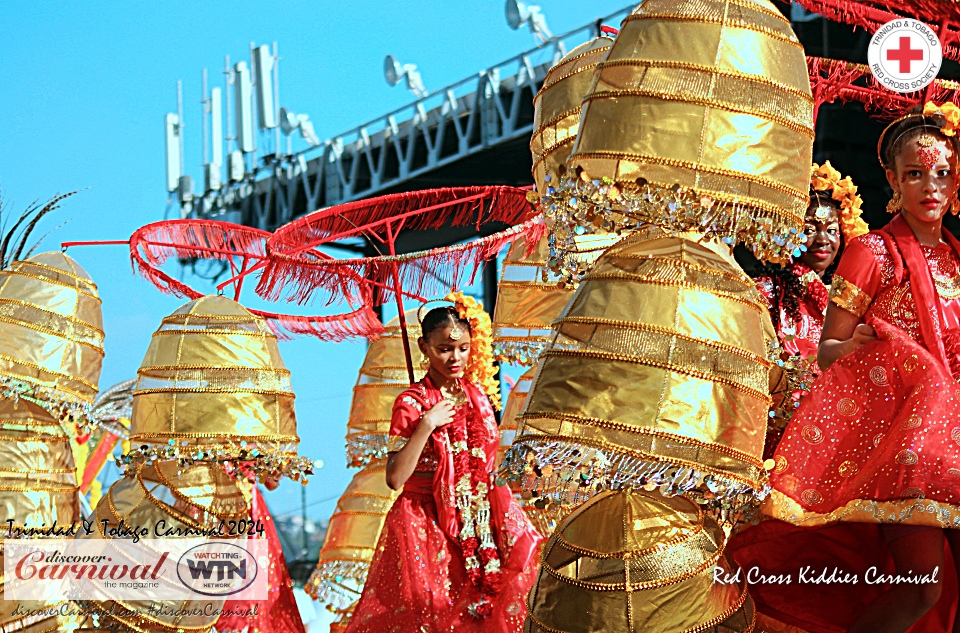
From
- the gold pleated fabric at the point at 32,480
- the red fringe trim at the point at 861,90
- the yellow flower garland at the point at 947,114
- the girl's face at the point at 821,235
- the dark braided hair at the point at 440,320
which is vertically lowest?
the gold pleated fabric at the point at 32,480

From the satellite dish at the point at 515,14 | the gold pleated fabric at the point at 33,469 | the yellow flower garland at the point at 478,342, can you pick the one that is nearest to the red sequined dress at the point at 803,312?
the yellow flower garland at the point at 478,342

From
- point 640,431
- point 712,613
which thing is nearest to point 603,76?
point 640,431

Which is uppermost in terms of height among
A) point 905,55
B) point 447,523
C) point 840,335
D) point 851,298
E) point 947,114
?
point 905,55

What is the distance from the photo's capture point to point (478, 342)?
6.01m

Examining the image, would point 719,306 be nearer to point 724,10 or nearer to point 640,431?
point 640,431

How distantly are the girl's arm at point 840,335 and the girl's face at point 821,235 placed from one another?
1.30 meters

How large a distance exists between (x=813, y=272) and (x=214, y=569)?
2.78m

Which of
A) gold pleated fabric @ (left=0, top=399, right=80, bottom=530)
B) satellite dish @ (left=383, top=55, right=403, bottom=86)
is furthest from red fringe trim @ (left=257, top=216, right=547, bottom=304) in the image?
satellite dish @ (left=383, top=55, right=403, bottom=86)

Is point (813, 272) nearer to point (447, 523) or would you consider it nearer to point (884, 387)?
point (884, 387)

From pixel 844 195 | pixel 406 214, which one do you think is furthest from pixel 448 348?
pixel 844 195

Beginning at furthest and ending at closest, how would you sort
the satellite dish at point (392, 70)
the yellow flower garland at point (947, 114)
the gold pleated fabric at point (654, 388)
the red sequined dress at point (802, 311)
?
1. the satellite dish at point (392, 70)
2. the red sequined dress at point (802, 311)
3. the yellow flower garland at point (947, 114)
4. the gold pleated fabric at point (654, 388)

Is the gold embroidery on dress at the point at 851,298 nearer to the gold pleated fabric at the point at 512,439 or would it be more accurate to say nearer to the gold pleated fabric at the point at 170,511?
the gold pleated fabric at the point at 512,439

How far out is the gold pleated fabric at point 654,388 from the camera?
3.46 meters

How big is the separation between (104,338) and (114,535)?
1.28 meters
